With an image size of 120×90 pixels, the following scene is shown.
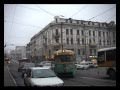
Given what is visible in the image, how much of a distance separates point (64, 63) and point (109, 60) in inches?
138

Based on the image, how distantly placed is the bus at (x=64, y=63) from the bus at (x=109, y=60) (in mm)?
2234

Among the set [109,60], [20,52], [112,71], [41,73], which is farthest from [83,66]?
[20,52]

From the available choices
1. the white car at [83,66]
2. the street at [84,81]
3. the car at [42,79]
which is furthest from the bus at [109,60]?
the white car at [83,66]

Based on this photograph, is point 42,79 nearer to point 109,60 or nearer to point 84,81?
point 84,81

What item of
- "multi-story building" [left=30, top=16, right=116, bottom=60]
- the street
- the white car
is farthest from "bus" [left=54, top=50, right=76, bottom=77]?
the white car

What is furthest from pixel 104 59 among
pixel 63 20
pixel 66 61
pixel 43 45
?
pixel 43 45

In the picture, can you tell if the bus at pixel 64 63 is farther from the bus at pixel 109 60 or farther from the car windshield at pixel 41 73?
the car windshield at pixel 41 73

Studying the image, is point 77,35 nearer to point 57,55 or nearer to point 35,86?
point 57,55

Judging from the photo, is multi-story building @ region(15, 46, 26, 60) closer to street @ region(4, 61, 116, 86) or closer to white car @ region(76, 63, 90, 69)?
white car @ region(76, 63, 90, 69)

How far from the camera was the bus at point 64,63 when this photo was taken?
17.6 m

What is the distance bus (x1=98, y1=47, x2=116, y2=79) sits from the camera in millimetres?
15130

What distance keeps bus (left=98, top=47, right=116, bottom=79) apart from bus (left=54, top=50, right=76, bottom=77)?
223cm

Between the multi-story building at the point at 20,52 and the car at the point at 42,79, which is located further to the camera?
the multi-story building at the point at 20,52
